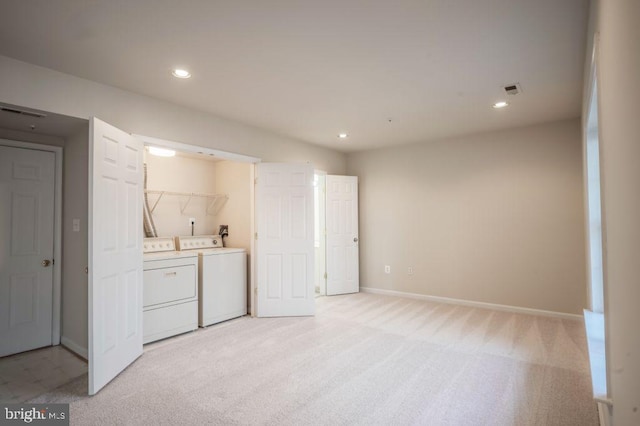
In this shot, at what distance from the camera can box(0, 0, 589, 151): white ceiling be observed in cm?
203

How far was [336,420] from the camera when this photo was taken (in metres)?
2.12

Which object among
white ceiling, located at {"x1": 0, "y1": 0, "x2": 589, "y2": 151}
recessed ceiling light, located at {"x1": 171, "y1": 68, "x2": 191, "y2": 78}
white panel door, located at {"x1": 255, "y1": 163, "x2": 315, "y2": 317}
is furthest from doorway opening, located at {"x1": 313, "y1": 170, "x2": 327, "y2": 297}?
recessed ceiling light, located at {"x1": 171, "y1": 68, "x2": 191, "y2": 78}

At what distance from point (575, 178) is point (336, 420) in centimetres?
421

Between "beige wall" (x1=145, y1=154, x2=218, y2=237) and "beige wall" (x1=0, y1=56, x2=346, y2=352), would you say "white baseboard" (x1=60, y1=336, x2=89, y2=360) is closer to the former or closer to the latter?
"beige wall" (x1=0, y1=56, x2=346, y2=352)

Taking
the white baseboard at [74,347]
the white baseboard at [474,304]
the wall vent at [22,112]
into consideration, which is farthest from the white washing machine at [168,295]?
the white baseboard at [474,304]

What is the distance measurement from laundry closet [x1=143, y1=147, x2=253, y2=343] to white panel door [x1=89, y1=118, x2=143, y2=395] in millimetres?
459

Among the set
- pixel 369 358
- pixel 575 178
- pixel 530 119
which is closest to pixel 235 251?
pixel 369 358

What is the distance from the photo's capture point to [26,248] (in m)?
3.38

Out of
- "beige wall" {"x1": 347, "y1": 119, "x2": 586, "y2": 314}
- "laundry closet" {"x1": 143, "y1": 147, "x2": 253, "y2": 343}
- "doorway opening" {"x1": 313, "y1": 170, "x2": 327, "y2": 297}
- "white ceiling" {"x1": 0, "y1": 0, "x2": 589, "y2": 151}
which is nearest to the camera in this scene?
"white ceiling" {"x1": 0, "y1": 0, "x2": 589, "y2": 151}

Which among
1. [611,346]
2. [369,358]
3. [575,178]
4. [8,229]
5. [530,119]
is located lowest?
[369,358]

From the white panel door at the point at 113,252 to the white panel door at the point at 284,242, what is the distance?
5.25 ft

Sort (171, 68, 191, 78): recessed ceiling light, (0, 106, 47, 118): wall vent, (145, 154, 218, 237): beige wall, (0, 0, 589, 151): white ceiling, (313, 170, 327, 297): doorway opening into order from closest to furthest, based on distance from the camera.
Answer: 1. (0, 0, 589, 151): white ceiling
2. (0, 106, 47, 118): wall vent
3. (171, 68, 191, 78): recessed ceiling light
4. (145, 154, 218, 237): beige wall
5. (313, 170, 327, 297): doorway opening

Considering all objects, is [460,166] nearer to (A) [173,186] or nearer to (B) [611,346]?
(B) [611,346]

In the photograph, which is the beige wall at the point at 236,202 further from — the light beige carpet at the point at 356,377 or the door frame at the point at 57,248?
the door frame at the point at 57,248
